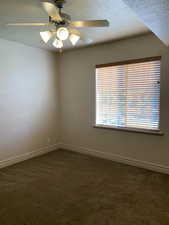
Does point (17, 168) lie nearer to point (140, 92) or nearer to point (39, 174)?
point (39, 174)

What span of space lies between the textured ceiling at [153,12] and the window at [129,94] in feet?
3.87

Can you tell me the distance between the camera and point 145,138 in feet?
11.1

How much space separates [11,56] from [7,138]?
1.72 metres

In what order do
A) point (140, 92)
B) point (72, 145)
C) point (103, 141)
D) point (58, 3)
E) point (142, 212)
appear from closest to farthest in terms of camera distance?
1. point (58, 3)
2. point (142, 212)
3. point (140, 92)
4. point (103, 141)
5. point (72, 145)

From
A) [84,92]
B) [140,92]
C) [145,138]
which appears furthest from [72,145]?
[140,92]

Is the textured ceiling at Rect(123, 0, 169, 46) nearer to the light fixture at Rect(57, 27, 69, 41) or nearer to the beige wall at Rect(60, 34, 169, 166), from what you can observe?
the light fixture at Rect(57, 27, 69, 41)

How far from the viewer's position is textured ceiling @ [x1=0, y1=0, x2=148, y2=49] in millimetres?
2082

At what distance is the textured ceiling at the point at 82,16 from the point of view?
2.08 metres

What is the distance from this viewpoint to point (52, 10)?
167 cm

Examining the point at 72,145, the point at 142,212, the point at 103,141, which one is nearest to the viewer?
the point at 142,212

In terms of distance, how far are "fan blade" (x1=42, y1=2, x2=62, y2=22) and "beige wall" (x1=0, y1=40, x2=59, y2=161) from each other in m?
2.04

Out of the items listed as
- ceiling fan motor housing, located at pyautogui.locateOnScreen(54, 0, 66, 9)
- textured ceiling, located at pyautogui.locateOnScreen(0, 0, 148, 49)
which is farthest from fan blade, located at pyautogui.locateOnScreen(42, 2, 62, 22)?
textured ceiling, located at pyautogui.locateOnScreen(0, 0, 148, 49)

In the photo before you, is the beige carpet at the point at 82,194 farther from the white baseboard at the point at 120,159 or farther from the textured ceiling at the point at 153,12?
the textured ceiling at the point at 153,12

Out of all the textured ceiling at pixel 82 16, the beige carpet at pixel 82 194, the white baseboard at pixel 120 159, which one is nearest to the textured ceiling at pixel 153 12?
the textured ceiling at pixel 82 16
